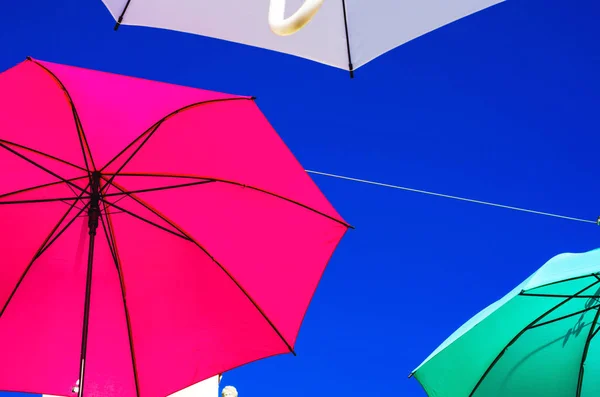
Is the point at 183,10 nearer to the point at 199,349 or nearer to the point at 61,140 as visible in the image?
the point at 61,140

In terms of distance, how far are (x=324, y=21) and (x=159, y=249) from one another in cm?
138

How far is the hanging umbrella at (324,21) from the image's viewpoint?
3.64 m

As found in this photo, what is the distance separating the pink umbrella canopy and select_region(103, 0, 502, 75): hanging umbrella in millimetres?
726

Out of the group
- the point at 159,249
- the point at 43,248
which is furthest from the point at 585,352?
the point at 43,248

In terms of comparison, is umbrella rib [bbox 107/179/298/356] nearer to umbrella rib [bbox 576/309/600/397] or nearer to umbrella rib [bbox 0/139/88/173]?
umbrella rib [bbox 0/139/88/173]

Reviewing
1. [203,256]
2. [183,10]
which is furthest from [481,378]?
[183,10]

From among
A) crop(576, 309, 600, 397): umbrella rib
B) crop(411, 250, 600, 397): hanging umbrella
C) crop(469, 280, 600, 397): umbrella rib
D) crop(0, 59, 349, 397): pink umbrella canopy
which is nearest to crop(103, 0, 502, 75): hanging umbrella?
crop(0, 59, 349, 397): pink umbrella canopy

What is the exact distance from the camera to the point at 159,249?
3.31 m

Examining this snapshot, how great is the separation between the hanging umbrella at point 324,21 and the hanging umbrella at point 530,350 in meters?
1.59

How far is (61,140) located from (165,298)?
78 centimetres

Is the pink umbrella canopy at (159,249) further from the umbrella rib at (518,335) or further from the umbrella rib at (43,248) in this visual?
the umbrella rib at (518,335)

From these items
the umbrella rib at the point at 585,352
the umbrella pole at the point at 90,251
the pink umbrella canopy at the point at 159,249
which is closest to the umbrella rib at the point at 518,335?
the umbrella rib at the point at 585,352

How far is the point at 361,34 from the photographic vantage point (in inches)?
147

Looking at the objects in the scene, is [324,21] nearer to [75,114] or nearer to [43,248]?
[75,114]
